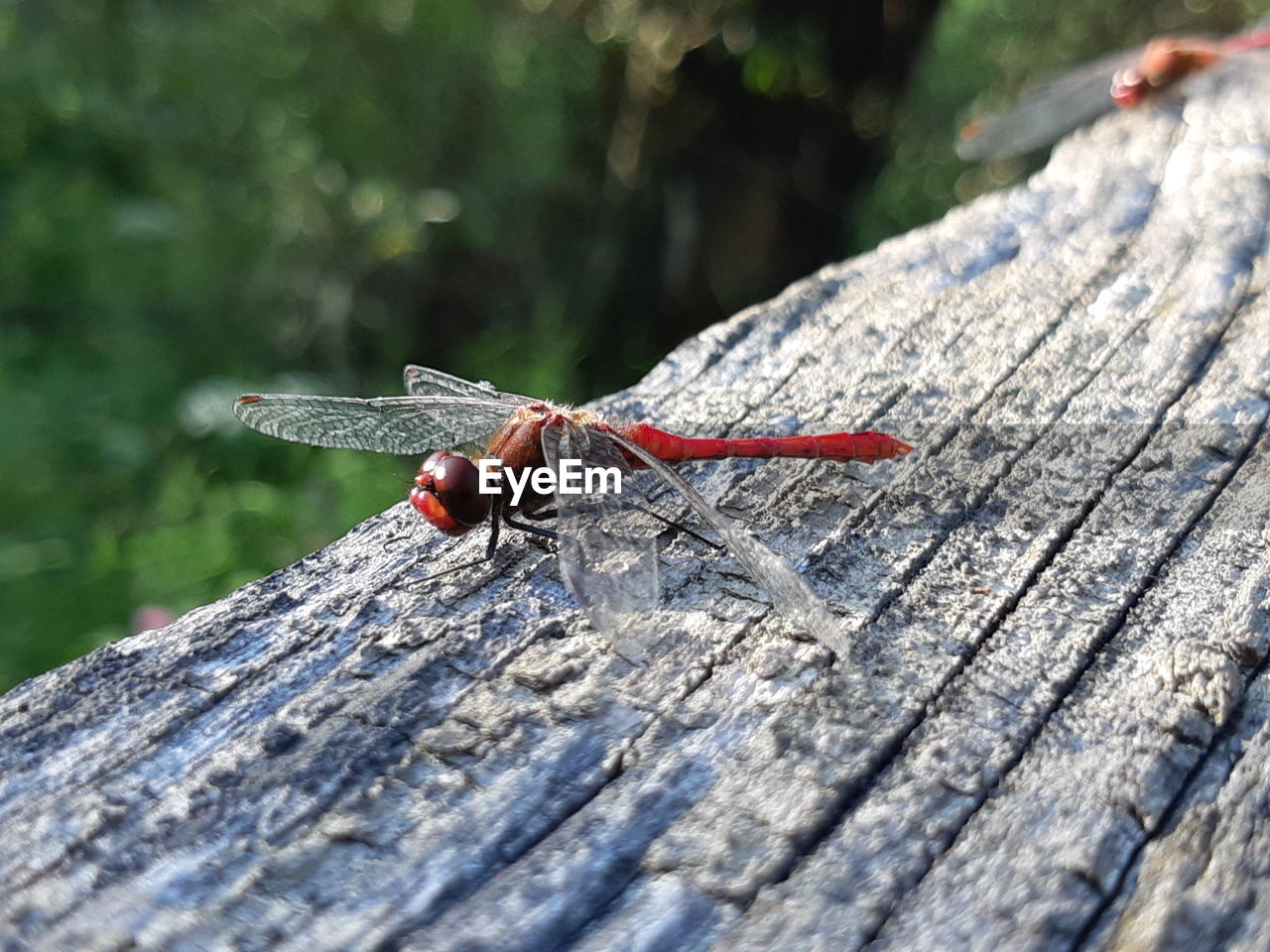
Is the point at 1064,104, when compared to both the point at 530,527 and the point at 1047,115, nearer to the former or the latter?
the point at 1047,115

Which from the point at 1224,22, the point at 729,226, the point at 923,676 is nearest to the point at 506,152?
the point at 729,226

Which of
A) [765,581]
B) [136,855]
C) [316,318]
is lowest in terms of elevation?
[765,581]

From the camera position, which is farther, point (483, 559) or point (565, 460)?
point (565, 460)

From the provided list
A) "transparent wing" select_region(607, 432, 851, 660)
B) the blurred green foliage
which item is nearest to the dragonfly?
"transparent wing" select_region(607, 432, 851, 660)

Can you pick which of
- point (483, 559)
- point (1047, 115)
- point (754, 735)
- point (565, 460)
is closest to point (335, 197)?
point (1047, 115)

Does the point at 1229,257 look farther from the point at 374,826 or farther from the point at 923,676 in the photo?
the point at 374,826

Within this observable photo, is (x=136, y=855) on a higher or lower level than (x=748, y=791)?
higher

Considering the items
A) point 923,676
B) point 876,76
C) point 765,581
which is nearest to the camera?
point 923,676

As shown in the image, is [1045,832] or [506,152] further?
[506,152]
